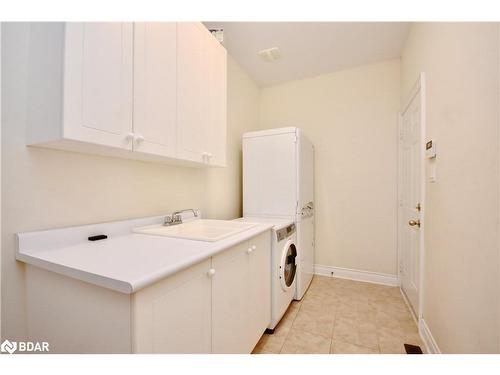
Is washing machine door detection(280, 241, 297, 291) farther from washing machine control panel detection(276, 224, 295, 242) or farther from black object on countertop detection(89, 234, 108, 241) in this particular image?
black object on countertop detection(89, 234, 108, 241)

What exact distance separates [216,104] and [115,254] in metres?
1.33

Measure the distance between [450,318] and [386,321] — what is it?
796 millimetres

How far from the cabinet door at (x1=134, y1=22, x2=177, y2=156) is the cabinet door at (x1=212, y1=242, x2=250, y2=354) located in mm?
749

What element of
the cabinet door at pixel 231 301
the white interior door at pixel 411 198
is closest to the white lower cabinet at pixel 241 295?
the cabinet door at pixel 231 301

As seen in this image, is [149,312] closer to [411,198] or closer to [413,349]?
[413,349]

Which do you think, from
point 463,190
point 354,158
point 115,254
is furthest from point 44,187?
point 354,158

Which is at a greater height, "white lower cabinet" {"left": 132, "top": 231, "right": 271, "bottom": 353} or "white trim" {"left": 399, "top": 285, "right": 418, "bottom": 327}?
"white lower cabinet" {"left": 132, "top": 231, "right": 271, "bottom": 353}

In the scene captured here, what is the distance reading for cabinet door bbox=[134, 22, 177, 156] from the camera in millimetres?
1163

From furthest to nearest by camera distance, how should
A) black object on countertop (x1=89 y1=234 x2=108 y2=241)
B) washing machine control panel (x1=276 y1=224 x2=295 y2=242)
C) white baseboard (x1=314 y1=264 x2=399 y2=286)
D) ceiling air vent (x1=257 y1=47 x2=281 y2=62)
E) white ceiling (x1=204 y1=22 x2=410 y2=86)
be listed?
white baseboard (x1=314 y1=264 x2=399 y2=286) → ceiling air vent (x1=257 y1=47 x2=281 y2=62) → white ceiling (x1=204 y1=22 x2=410 y2=86) → washing machine control panel (x1=276 y1=224 x2=295 y2=242) → black object on countertop (x1=89 y1=234 x2=108 y2=241)

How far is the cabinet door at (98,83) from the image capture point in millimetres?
886

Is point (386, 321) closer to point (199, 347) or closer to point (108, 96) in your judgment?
point (199, 347)

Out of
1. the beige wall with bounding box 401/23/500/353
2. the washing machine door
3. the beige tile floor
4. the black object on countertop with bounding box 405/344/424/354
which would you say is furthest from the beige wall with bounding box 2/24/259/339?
the black object on countertop with bounding box 405/344/424/354

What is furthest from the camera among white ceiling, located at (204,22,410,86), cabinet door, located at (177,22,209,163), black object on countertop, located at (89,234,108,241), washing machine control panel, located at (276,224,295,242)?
white ceiling, located at (204,22,410,86)

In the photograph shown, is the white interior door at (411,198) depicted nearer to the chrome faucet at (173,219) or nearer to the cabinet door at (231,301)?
the cabinet door at (231,301)
